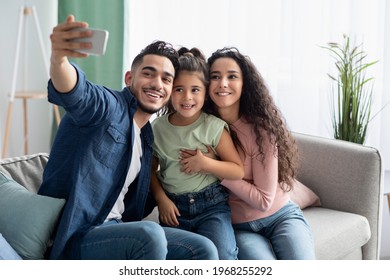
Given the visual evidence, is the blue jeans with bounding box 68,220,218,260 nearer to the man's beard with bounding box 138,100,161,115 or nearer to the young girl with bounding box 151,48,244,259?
the young girl with bounding box 151,48,244,259

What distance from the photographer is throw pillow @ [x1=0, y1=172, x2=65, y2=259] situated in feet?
6.19

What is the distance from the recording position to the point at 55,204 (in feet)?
6.28

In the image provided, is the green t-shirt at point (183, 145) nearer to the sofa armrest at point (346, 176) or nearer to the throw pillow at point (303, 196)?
the throw pillow at point (303, 196)

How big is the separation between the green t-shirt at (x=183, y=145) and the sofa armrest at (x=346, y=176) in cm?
69

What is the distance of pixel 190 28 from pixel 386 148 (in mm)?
1346

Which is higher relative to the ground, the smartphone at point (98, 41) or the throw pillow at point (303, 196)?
the smartphone at point (98, 41)

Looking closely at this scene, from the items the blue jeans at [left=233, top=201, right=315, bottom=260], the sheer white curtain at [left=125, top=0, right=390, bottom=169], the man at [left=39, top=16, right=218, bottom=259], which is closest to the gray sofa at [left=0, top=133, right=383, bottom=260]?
the blue jeans at [left=233, top=201, right=315, bottom=260]

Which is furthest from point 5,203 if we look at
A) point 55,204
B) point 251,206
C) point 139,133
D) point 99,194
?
point 251,206

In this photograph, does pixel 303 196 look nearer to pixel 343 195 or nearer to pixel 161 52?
pixel 343 195

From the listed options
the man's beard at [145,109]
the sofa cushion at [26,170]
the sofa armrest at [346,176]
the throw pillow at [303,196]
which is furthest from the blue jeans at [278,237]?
the sofa cushion at [26,170]

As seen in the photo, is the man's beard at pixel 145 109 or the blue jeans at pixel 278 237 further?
the blue jeans at pixel 278 237

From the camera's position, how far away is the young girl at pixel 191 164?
204 centimetres

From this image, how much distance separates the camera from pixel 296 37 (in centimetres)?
357
